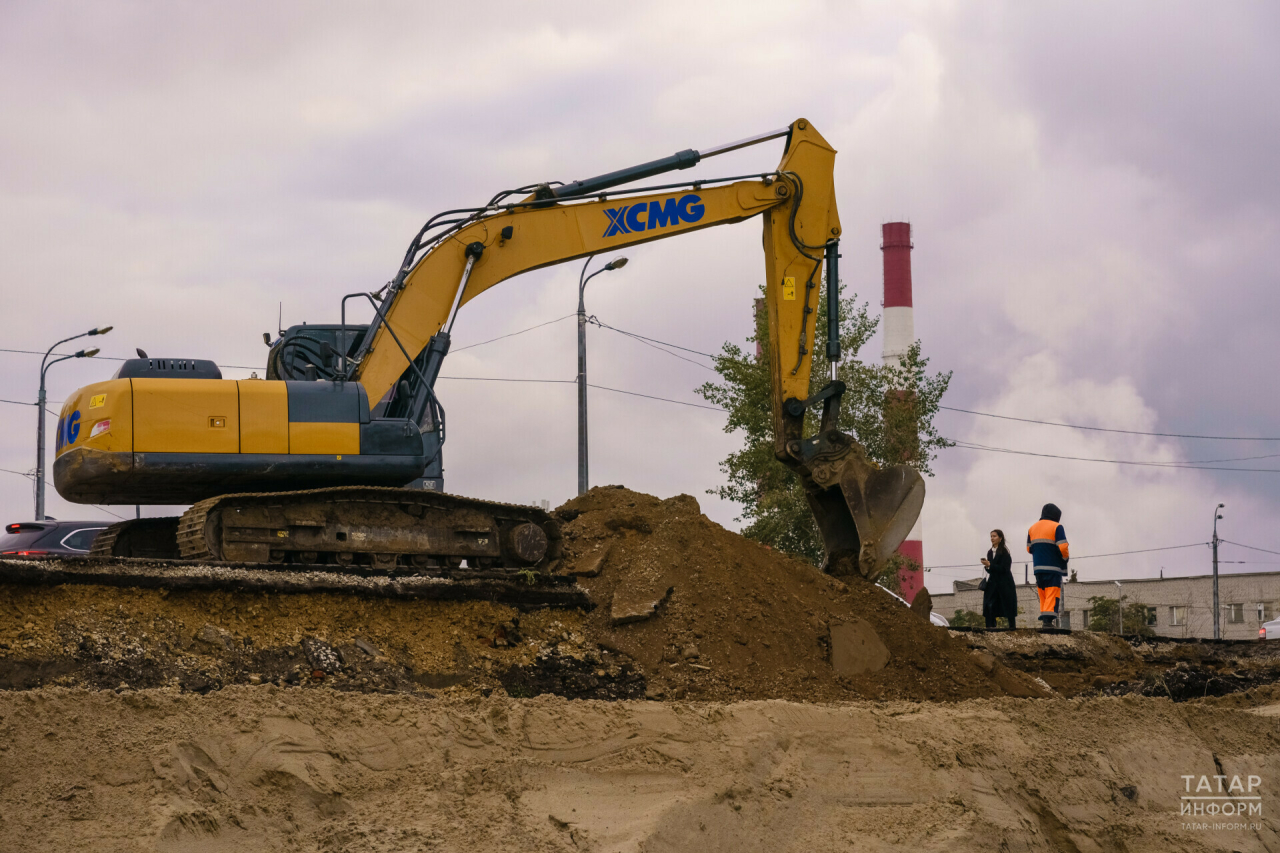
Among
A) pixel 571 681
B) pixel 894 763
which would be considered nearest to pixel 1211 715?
pixel 894 763

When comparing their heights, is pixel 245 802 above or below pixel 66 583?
below

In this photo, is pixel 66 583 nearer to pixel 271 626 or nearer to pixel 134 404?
pixel 271 626

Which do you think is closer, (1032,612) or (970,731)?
(970,731)

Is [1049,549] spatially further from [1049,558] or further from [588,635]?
[588,635]

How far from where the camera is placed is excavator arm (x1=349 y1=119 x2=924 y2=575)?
36.9ft

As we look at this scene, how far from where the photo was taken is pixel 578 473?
22.0 m


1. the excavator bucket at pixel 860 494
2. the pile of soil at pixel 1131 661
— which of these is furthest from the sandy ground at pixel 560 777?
the pile of soil at pixel 1131 661

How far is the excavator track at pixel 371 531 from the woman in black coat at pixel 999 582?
6144 millimetres

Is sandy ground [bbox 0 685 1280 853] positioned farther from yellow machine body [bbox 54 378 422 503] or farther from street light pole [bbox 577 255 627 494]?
street light pole [bbox 577 255 627 494]

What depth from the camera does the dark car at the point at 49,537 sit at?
12844 mm

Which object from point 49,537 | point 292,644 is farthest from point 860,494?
point 49,537

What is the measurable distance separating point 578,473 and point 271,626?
13.5 m

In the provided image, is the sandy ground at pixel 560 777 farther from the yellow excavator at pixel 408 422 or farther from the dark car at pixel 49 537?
the dark car at pixel 49 537

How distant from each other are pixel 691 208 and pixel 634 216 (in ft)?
2.00
